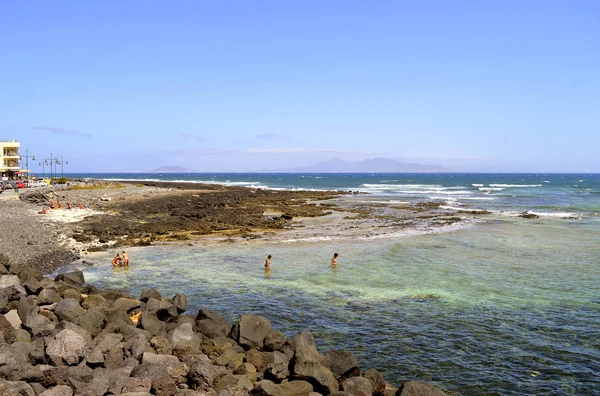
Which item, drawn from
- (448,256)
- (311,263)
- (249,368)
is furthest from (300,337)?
(448,256)

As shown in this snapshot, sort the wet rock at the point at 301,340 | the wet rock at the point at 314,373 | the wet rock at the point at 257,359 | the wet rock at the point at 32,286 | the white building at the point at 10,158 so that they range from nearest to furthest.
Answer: the wet rock at the point at 314,373 → the wet rock at the point at 257,359 → the wet rock at the point at 301,340 → the wet rock at the point at 32,286 → the white building at the point at 10,158

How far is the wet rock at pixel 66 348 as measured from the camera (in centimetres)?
960

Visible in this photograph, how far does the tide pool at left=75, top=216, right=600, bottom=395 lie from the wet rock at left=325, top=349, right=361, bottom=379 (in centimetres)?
132

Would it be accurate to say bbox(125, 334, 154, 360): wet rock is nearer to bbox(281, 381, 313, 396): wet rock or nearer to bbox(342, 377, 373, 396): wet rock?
bbox(281, 381, 313, 396): wet rock

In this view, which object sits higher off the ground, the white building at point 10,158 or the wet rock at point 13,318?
the white building at point 10,158

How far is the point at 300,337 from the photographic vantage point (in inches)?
451

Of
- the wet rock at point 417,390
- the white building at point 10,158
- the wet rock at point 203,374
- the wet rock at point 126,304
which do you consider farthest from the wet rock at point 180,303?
the white building at point 10,158

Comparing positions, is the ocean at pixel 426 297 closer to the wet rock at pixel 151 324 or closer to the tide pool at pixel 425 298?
the tide pool at pixel 425 298

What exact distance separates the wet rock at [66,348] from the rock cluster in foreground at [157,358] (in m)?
0.02

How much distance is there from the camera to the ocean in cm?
1161

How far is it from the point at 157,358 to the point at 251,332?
8.66ft

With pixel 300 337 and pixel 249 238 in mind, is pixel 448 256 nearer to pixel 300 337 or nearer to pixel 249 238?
pixel 249 238

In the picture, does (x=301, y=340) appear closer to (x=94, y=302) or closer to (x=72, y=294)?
(x=94, y=302)

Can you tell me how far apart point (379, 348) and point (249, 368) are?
13.3 feet
